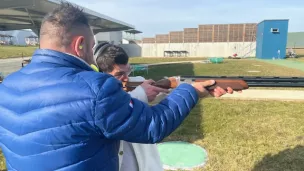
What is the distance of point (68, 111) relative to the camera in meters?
1.22

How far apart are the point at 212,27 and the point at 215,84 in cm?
4981

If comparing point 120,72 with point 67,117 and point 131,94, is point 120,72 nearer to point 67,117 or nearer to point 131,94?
point 131,94

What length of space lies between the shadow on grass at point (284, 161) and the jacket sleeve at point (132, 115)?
347 centimetres

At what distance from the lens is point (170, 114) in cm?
144

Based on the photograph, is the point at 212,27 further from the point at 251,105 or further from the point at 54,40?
the point at 54,40

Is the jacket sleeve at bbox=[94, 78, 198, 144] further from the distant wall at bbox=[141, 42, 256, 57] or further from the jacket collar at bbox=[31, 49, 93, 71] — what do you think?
the distant wall at bbox=[141, 42, 256, 57]

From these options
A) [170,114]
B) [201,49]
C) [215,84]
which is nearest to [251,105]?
[215,84]

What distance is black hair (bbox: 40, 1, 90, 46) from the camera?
134 centimetres

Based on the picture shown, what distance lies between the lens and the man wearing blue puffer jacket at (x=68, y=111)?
48.3 inches

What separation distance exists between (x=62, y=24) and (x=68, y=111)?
0.47 meters

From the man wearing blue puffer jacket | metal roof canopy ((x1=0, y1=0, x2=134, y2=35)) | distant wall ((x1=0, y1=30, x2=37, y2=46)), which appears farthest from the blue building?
distant wall ((x1=0, y1=30, x2=37, y2=46))

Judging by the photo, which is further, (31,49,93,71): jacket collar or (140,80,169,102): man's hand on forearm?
(140,80,169,102): man's hand on forearm

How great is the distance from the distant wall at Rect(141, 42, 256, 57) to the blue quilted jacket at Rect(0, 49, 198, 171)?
162ft

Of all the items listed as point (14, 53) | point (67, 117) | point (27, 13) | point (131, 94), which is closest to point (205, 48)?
point (14, 53)
